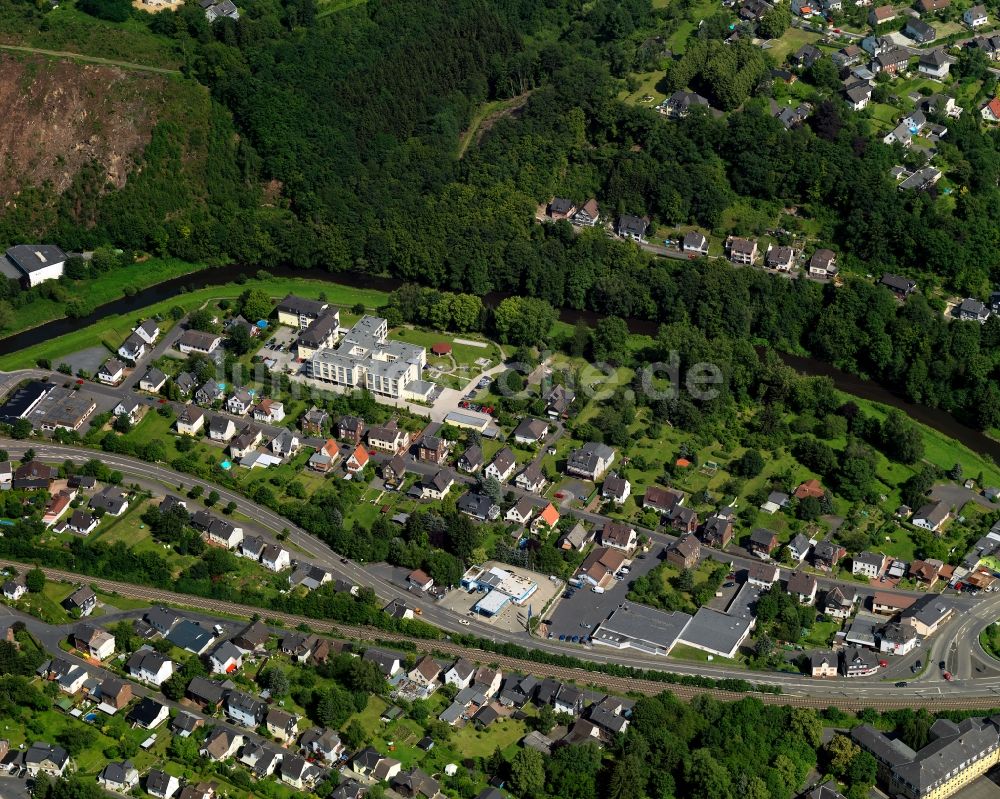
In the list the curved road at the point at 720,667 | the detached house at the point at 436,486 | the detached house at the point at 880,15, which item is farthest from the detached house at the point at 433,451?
the detached house at the point at 880,15

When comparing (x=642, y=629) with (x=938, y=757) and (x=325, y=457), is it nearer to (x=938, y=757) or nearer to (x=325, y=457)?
(x=938, y=757)

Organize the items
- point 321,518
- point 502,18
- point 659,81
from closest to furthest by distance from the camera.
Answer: point 321,518
point 659,81
point 502,18

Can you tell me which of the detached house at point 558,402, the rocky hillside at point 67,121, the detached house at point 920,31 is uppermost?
the detached house at point 920,31

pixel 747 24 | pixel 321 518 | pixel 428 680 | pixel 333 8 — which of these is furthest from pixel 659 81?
pixel 428 680

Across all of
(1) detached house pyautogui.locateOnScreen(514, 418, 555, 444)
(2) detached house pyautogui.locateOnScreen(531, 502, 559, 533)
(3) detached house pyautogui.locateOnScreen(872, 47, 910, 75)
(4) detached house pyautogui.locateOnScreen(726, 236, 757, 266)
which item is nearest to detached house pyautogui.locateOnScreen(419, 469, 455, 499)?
(2) detached house pyautogui.locateOnScreen(531, 502, 559, 533)

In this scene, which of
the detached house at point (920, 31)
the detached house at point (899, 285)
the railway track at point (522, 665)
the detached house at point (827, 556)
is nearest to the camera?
the railway track at point (522, 665)

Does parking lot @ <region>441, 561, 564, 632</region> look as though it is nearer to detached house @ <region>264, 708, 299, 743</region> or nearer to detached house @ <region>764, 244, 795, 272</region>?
detached house @ <region>264, 708, 299, 743</region>

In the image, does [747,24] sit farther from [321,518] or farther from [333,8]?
[321,518]

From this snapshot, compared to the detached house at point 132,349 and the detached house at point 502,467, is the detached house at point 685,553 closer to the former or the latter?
the detached house at point 502,467
